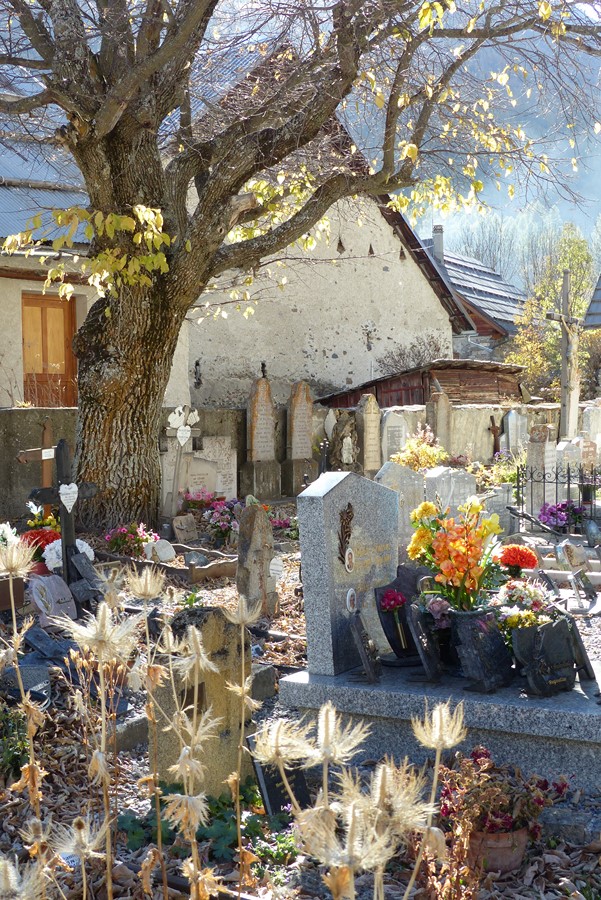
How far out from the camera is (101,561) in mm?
8656

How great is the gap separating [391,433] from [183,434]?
15.6 feet

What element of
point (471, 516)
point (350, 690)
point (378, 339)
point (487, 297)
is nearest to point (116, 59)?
point (471, 516)

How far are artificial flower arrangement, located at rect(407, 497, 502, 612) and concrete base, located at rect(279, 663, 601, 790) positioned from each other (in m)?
0.46

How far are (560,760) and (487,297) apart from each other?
94.4 ft

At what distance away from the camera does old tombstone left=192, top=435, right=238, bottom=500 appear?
1309 cm

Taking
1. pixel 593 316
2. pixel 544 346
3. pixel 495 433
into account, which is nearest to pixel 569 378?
pixel 495 433

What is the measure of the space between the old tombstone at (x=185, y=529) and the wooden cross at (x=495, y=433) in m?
8.73

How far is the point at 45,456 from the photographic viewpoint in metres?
8.52

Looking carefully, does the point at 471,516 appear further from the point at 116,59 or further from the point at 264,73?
the point at 264,73

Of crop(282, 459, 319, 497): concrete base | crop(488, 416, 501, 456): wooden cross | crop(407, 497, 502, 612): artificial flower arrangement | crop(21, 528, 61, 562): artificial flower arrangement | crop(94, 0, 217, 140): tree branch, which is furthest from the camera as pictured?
crop(488, 416, 501, 456): wooden cross

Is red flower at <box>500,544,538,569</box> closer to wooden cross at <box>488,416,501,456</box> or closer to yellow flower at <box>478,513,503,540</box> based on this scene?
yellow flower at <box>478,513,503,540</box>

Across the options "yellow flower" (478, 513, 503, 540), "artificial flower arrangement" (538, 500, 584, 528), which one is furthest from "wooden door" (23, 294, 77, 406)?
"yellow flower" (478, 513, 503, 540)

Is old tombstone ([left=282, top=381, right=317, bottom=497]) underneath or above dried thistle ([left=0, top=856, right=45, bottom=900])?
above

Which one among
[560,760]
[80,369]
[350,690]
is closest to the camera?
[560,760]
